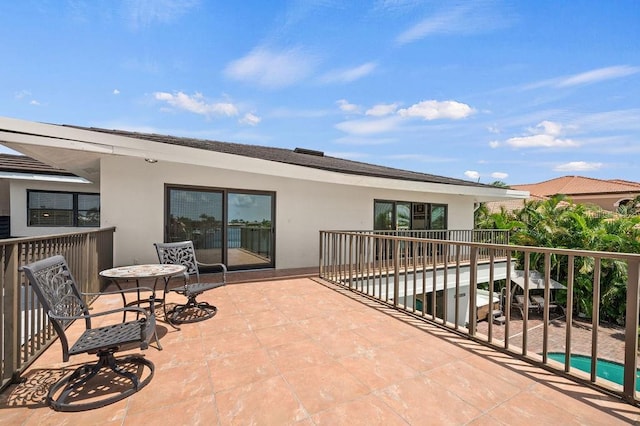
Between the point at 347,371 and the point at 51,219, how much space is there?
10915 mm

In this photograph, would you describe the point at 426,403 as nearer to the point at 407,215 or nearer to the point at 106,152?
the point at 106,152

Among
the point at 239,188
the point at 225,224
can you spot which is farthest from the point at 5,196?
the point at 239,188

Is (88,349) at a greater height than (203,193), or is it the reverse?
(203,193)

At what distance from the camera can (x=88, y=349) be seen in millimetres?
1986

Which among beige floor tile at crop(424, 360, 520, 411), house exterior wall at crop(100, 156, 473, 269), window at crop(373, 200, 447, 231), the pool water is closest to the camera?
beige floor tile at crop(424, 360, 520, 411)

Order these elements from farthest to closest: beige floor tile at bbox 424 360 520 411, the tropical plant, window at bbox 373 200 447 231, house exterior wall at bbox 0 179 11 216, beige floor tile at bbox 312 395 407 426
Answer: the tropical plant < window at bbox 373 200 447 231 < house exterior wall at bbox 0 179 11 216 < beige floor tile at bbox 424 360 520 411 < beige floor tile at bbox 312 395 407 426

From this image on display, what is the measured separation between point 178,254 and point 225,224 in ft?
6.91

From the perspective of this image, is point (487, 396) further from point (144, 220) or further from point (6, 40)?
point (6, 40)

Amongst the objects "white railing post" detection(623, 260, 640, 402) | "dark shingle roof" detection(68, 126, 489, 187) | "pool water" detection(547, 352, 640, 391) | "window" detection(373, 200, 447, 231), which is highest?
"dark shingle roof" detection(68, 126, 489, 187)

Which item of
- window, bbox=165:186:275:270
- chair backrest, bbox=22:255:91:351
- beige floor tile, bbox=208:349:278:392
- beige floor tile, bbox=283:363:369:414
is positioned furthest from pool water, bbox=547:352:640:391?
chair backrest, bbox=22:255:91:351

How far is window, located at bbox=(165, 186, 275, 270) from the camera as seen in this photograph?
6.26 metres

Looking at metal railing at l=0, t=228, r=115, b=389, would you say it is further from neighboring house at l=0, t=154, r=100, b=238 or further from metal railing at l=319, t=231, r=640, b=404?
neighboring house at l=0, t=154, r=100, b=238

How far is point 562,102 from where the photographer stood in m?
12.8

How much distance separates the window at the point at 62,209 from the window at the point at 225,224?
540cm
